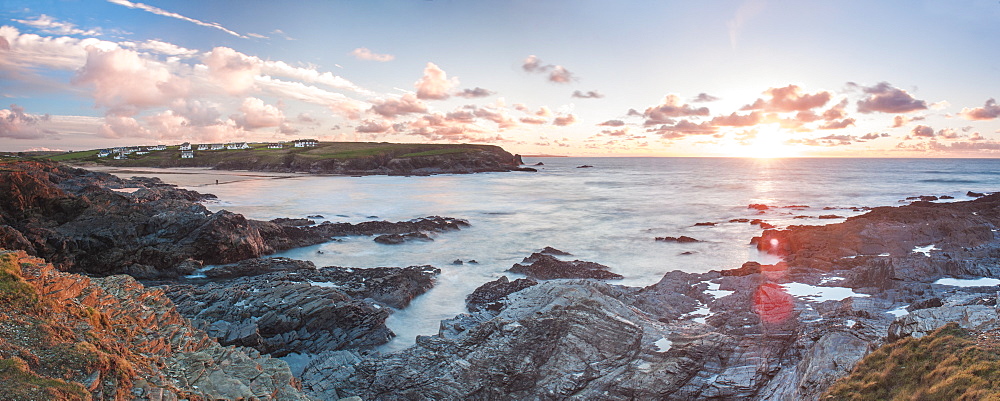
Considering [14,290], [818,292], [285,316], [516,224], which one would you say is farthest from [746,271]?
[14,290]

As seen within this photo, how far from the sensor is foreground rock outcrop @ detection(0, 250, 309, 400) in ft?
20.8

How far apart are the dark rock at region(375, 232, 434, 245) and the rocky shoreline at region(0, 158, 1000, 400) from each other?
6989mm

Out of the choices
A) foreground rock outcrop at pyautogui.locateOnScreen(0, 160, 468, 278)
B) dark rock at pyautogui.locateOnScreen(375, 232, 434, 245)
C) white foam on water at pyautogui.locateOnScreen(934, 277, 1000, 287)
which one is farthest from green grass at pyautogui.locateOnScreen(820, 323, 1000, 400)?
dark rock at pyautogui.locateOnScreen(375, 232, 434, 245)

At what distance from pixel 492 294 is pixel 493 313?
3.20 m

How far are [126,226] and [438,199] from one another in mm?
37498

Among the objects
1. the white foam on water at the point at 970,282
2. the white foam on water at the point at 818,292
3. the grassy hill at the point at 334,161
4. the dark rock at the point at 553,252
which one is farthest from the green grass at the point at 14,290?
the grassy hill at the point at 334,161

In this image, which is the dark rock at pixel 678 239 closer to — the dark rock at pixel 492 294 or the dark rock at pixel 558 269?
the dark rock at pixel 558 269

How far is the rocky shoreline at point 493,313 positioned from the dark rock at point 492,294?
14cm

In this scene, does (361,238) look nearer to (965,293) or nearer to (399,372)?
(399,372)

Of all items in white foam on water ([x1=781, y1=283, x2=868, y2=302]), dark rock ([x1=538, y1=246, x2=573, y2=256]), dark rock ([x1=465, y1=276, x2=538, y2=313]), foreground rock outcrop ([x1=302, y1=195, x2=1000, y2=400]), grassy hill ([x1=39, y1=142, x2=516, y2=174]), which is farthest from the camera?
grassy hill ([x1=39, y1=142, x2=516, y2=174])

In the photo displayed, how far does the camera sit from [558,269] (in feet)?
78.2

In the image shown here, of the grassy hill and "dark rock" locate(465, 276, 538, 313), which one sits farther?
the grassy hill

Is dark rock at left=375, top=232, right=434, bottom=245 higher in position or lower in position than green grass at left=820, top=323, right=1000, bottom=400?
lower

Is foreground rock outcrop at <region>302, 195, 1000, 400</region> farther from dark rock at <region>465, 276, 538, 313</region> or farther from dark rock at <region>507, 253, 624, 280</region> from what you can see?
dark rock at <region>507, 253, 624, 280</region>
